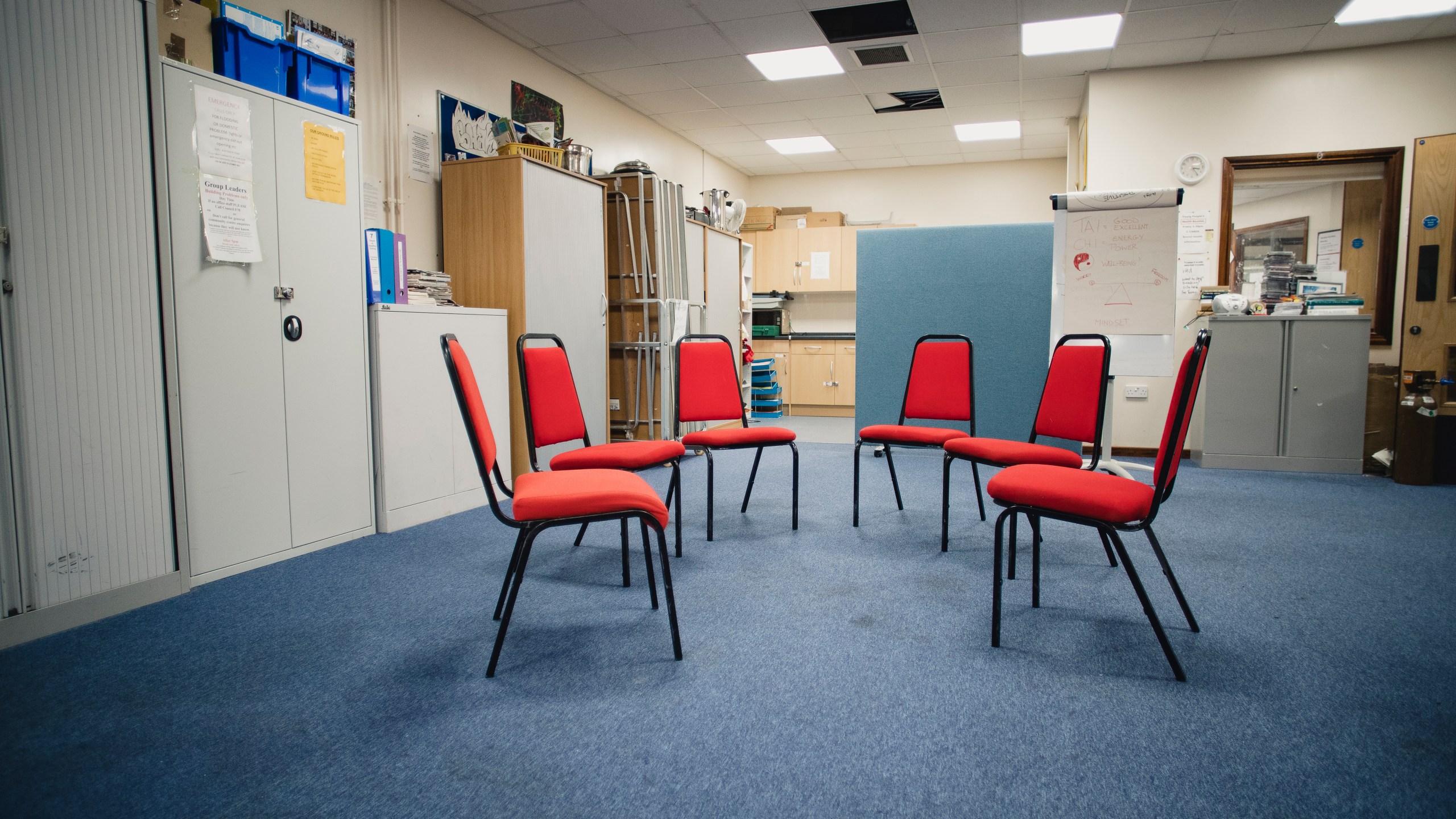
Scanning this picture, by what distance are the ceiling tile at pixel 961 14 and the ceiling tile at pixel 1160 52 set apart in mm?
982

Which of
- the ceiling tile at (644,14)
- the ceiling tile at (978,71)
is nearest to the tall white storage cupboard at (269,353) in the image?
the ceiling tile at (644,14)

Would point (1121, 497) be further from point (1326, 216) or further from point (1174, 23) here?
point (1326, 216)

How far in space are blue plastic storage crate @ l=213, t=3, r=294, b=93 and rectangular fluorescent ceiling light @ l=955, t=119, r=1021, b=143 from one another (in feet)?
18.3

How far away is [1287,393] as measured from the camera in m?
4.54

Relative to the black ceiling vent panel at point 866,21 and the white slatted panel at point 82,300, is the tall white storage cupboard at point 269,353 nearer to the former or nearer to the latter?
the white slatted panel at point 82,300

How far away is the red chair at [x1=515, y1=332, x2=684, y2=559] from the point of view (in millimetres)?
2480

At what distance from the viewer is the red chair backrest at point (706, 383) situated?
3254 mm

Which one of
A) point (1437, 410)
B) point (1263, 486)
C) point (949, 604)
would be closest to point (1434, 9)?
point (1437, 410)

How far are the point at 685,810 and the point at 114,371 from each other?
2093 millimetres

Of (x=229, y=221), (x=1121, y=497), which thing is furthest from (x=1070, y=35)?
(x=229, y=221)

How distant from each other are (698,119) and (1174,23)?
364 cm

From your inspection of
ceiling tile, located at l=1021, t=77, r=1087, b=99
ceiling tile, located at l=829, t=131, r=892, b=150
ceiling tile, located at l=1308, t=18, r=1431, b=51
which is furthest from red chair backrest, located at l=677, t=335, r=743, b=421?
ceiling tile, located at l=829, t=131, r=892, b=150

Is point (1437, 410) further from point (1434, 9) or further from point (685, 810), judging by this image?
point (685, 810)

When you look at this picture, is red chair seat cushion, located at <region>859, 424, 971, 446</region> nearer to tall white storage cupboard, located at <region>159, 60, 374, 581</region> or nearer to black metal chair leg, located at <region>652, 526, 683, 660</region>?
black metal chair leg, located at <region>652, 526, 683, 660</region>
